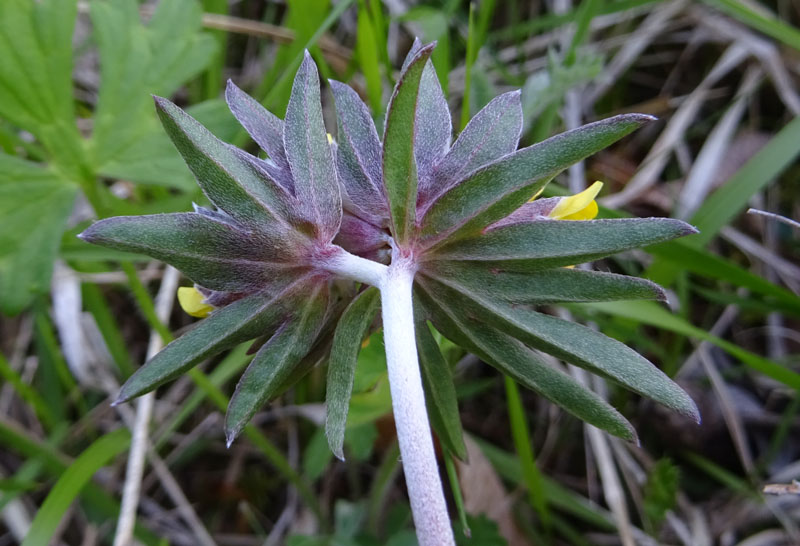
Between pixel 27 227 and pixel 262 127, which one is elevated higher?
pixel 262 127

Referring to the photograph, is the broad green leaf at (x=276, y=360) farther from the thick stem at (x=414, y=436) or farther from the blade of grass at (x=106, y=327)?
the blade of grass at (x=106, y=327)

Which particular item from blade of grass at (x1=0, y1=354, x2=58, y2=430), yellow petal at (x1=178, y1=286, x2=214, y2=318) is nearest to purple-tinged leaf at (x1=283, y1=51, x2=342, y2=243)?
yellow petal at (x1=178, y1=286, x2=214, y2=318)

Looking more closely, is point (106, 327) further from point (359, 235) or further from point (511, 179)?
point (511, 179)

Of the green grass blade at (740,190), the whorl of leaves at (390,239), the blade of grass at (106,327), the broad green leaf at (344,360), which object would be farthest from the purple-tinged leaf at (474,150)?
the blade of grass at (106,327)

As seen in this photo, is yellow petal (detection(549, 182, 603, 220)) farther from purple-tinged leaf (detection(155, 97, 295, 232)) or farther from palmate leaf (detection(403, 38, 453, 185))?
purple-tinged leaf (detection(155, 97, 295, 232))

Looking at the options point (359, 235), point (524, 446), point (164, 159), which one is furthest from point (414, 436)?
point (164, 159)

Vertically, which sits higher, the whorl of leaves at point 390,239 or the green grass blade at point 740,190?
the whorl of leaves at point 390,239
